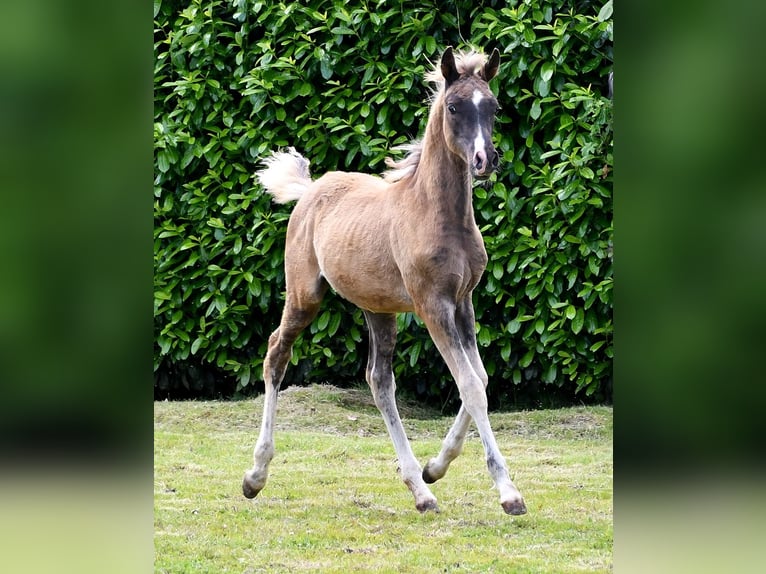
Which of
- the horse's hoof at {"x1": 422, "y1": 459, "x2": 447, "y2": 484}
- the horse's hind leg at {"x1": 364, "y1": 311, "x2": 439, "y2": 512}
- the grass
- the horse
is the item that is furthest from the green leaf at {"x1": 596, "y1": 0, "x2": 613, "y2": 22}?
the horse's hoof at {"x1": 422, "y1": 459, "x2": 447, "y2": 484}

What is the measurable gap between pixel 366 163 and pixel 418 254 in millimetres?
2760

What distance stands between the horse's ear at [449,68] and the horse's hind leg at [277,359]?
58.9 inches

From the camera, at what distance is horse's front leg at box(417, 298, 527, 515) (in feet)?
12.4

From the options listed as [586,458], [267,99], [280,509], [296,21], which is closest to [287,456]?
[280,509]

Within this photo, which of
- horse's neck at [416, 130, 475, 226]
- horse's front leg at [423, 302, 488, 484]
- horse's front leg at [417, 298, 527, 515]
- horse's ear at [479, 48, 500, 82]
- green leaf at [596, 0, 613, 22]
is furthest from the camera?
green leaf at [596, 0, 613, 22]

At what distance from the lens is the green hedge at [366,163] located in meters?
6.32

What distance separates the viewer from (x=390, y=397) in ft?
15.9

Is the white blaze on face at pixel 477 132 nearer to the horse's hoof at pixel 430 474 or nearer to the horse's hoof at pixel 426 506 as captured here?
the horse's hoof at pixel 430 474

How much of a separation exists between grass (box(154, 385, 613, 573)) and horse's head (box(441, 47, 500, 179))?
178 centimetres

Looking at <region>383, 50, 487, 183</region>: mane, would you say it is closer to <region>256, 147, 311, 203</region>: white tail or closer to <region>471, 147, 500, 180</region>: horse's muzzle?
<region>471, 147, 500, 180</region>: horse's muzzle

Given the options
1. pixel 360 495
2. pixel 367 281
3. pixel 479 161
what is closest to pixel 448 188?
pixel 479 161

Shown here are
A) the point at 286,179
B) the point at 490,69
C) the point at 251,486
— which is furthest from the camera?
the point at 286,179

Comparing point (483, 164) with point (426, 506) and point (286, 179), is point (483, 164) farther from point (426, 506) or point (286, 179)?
point (286, 179)
